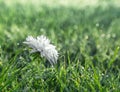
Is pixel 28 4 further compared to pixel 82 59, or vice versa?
pixel 28 4

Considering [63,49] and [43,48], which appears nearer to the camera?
[43,48]

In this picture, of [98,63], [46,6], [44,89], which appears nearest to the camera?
[44,89]

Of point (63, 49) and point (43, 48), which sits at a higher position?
point (63, 49)

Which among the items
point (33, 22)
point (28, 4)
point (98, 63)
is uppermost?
point (28, 4)

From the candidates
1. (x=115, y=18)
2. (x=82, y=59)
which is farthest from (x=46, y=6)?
(x=82, y=59)

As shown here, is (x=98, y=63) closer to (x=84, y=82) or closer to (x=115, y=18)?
(x=84, y=82)

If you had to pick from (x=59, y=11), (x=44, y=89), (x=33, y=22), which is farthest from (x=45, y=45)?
(x=59, y=11)

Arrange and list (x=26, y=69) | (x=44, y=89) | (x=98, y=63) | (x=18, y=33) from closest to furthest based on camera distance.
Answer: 1. (x=44, y=89)
2. (x=26, y=69)
3. (x=98, y=63)
4. (x=18, y=33)

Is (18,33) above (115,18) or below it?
below
